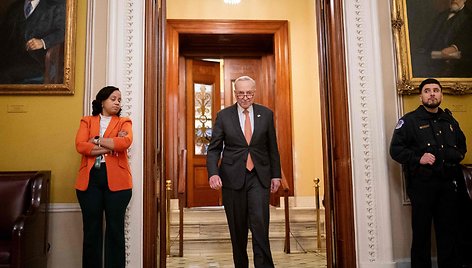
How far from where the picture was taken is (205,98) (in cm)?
777

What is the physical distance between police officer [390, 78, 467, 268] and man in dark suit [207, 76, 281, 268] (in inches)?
40.8

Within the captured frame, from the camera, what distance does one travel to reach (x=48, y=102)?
146 inches

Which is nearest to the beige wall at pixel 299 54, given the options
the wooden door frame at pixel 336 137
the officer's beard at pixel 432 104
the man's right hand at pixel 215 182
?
the wooden door frame at pixel 336 137

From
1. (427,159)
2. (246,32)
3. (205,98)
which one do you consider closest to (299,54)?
(246,32)

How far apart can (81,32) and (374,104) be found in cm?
262

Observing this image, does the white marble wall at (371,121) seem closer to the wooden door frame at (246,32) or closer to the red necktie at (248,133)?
the red necktie at (248,133)

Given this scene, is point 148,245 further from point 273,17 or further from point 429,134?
point 273,17

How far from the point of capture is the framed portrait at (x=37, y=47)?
3701 millimetres

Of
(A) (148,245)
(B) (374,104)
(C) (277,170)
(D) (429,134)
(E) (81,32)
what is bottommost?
(A) (148,245)

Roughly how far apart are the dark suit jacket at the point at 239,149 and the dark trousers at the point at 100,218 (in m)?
0.74

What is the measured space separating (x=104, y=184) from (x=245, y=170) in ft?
3.43

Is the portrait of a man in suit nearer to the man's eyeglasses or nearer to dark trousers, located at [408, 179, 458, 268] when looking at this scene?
dark trousers, located at [408, 179, 458, 268]

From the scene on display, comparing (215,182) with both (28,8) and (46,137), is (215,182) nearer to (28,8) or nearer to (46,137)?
(46,137)

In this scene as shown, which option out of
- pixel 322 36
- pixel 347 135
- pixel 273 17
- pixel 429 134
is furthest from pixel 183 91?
pixel 429 134
